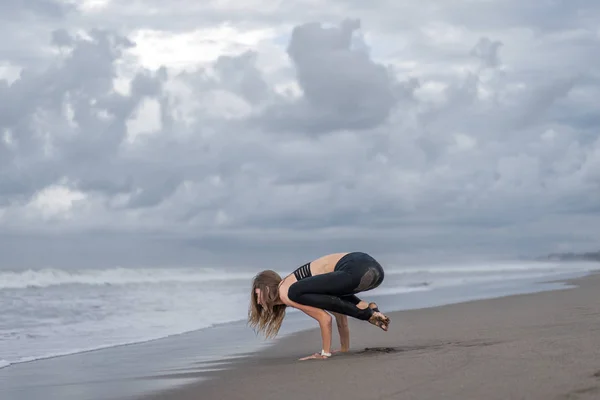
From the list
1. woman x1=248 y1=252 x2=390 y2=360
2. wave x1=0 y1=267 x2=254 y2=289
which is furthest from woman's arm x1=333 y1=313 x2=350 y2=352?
wave x1=0 y1=267 x2=254 y2=289

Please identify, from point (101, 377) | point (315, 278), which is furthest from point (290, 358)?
point (101, 377)

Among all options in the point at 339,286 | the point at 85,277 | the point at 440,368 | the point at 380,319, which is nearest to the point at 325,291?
the point at 339,286

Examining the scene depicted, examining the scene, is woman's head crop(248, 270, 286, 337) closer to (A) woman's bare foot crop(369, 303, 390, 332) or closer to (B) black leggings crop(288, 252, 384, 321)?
(B) black leggings crop(288, 252, 384, 321)

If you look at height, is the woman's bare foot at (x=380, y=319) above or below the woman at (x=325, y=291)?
below

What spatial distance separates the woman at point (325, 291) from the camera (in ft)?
23.8

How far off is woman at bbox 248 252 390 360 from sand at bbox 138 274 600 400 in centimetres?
37

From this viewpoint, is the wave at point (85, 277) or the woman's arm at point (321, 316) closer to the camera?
the woman's arm at point (321, 316)

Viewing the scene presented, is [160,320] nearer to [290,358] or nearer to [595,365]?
[290,358]

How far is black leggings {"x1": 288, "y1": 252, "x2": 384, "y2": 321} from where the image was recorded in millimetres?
7285

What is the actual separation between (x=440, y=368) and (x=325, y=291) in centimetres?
200

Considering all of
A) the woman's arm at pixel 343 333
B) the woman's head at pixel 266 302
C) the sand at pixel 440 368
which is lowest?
the sand at pixel 440 368

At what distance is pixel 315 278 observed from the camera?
7355mm

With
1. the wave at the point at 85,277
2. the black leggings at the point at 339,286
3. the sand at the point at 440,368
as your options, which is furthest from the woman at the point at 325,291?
the wave at the point at 85,277

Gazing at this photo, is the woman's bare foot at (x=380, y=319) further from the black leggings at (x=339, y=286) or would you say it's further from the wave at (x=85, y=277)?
the wave at (x=85, y=277)
